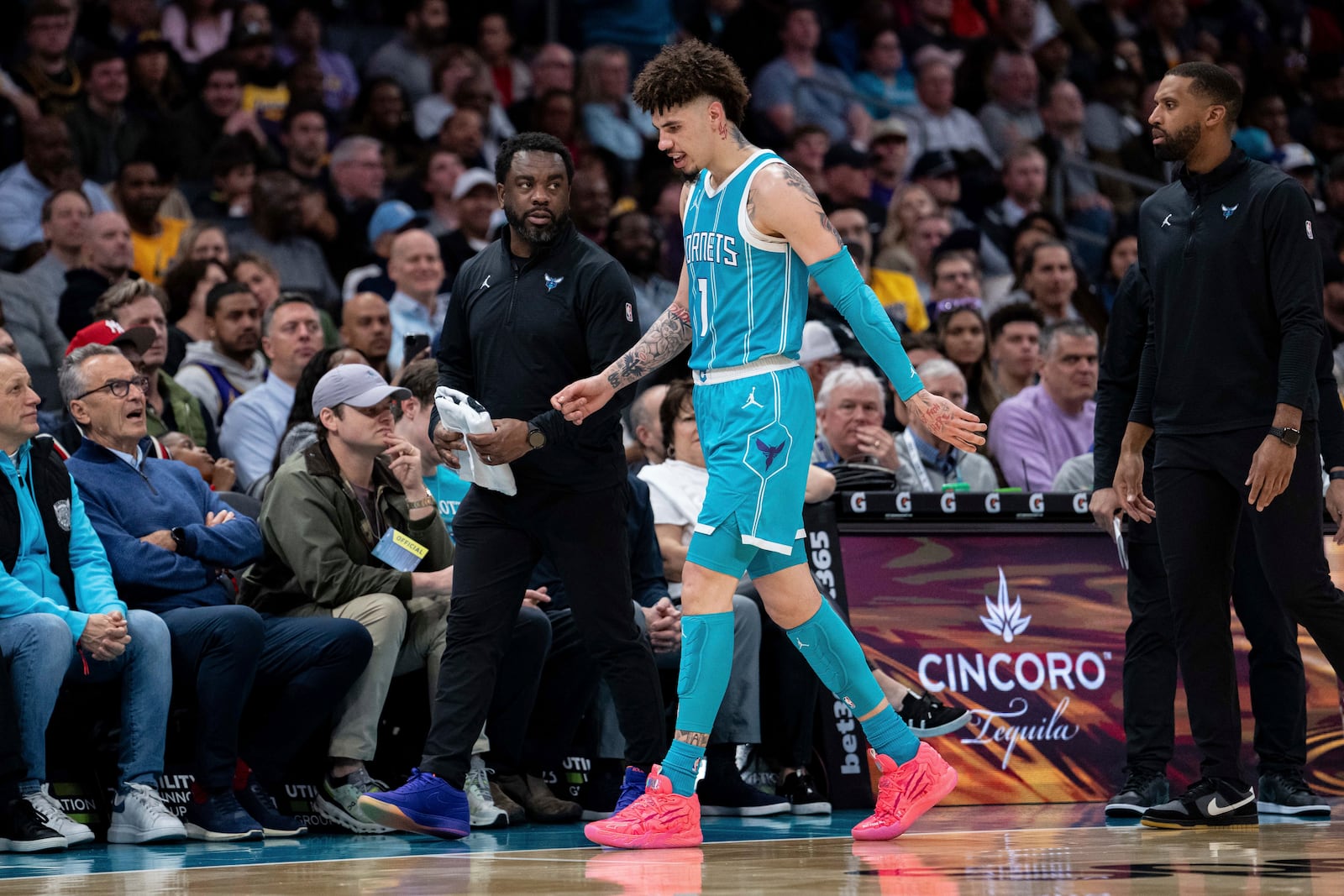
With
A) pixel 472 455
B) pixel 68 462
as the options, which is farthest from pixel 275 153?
pixel 472 455

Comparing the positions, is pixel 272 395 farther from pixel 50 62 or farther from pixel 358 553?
pixel 50 62

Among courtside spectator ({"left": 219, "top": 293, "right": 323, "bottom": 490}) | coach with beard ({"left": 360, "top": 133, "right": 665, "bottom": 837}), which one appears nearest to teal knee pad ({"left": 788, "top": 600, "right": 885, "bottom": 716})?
coach with beard ({"left": 360, "top": 133, "right": 665, "bottom": 837})

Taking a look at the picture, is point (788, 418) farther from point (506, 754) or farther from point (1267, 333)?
point (506, 754)

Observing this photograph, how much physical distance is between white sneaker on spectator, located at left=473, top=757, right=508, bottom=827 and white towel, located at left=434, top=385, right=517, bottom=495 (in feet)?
4.06

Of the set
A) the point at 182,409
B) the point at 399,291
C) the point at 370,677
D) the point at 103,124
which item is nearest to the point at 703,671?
the point at 370,677

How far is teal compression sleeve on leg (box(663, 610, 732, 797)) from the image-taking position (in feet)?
16.9

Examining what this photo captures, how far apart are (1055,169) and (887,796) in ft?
35.3

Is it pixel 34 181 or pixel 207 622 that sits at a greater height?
pixel 34 181

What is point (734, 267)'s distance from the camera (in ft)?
17.1

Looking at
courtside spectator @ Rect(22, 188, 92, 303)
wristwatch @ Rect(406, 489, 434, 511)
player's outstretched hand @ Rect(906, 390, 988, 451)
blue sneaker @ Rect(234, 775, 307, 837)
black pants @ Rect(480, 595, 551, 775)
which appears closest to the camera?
player's outstretched hand @ Rect(906, 390, 988, 451)

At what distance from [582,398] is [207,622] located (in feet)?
5.34

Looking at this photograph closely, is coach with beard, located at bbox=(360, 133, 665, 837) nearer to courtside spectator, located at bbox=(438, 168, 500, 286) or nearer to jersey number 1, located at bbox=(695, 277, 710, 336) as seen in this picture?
jersey number 1, located at bbox=(695, 277, 710, 336)

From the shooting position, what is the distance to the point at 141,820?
565cm

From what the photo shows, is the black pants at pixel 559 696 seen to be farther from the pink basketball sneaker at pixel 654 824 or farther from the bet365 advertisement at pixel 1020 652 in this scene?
the pink basketball sneaker at pixel 654 824
